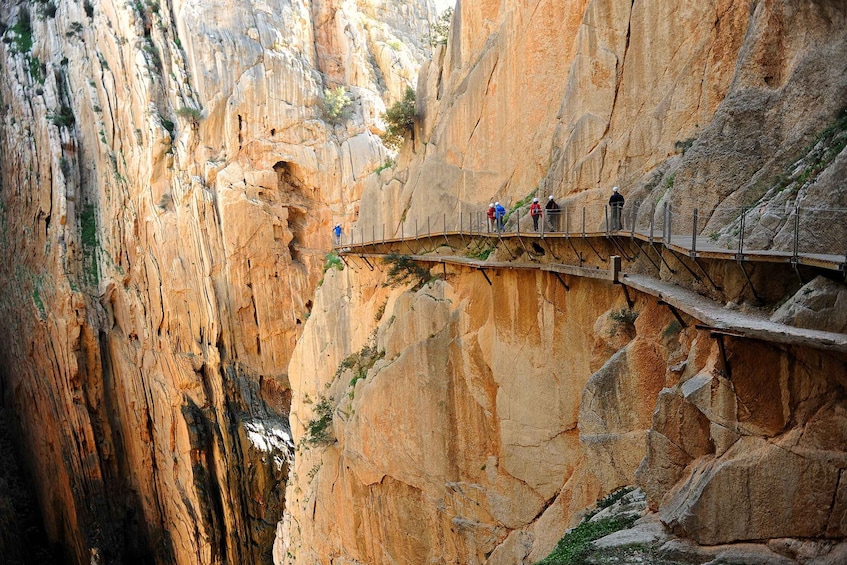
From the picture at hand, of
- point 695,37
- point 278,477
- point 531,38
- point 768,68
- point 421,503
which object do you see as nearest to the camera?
point 768,68

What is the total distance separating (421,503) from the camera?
15.6 meters

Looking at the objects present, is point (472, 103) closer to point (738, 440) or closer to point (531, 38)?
point (531, 38)

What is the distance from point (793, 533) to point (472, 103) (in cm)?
1323

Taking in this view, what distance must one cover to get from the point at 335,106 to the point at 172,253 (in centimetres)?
1261

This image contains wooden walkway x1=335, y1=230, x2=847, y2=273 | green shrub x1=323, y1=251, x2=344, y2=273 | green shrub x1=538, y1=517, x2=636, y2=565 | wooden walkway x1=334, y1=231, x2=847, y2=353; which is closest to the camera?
wooden walkway x1=334, y1=231, x2=847, y2=353

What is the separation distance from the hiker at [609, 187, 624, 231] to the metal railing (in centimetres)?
5

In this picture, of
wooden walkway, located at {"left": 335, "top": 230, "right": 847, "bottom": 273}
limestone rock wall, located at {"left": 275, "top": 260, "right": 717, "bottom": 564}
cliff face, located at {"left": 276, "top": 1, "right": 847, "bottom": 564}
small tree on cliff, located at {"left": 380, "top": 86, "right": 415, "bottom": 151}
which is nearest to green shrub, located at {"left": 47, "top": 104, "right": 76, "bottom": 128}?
cliff face, located at {"left": 276, "top": 1, "right": 847, "bottom": 564}

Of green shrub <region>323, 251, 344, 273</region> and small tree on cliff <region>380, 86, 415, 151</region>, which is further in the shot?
green shrub <region>323, 251, 344, 273</region>

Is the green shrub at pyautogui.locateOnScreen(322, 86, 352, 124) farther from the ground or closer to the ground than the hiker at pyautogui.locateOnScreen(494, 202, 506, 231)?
farther from the ground

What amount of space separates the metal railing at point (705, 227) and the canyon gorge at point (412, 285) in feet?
0.15

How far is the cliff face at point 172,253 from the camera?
35.7m

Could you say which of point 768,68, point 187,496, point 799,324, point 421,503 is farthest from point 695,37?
point 187,496

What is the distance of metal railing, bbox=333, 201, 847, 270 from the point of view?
641cm

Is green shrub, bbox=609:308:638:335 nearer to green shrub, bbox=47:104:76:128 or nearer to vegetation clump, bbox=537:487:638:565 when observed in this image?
vegetation clump, bbox=537:487:638:565
